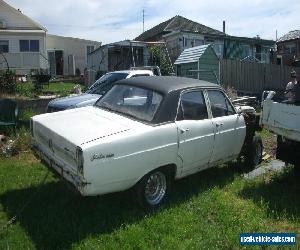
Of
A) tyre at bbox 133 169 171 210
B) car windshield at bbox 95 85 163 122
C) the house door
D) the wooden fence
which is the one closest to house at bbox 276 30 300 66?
the wooden fence

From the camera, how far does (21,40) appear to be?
3297 cm

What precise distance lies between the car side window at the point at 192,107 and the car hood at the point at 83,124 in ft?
2.88

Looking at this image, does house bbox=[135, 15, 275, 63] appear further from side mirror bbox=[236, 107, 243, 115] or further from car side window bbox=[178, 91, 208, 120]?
car side window bbox=[178, 91, 208, 120]

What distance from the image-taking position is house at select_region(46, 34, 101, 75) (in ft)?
127

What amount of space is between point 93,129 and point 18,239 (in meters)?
1.56

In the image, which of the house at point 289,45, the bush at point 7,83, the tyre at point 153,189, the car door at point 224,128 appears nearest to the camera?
the tyre at point 153,189

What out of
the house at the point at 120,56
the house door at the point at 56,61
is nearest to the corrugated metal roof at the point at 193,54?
the house at the point at 120,56

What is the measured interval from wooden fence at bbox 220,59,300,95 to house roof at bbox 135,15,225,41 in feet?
39.8

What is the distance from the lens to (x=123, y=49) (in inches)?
996

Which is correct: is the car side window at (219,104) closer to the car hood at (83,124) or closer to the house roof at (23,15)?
the car hood at (83,124)

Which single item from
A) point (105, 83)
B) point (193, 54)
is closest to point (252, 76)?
point (193, 54)

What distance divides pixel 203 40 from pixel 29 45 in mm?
14130

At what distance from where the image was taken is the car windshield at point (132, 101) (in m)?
5.69

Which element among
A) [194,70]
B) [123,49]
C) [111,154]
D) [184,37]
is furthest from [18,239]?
[184,37]
